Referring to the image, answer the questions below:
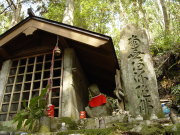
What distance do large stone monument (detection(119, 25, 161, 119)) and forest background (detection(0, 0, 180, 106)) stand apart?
340cm

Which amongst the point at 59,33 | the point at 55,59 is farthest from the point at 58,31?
the point at 55,59

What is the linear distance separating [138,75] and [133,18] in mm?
13513

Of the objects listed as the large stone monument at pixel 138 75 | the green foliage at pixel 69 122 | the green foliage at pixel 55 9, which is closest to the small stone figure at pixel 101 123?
the green foliage at pixel 69 122

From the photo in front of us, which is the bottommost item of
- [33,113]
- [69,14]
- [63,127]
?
[63,127]

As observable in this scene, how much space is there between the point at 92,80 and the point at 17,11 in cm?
1072

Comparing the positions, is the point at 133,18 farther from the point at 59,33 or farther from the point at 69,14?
the point at 59,33

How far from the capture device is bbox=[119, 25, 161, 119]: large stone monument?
4984mm

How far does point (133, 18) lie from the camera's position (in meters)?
17.6

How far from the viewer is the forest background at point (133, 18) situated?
32.8 feet

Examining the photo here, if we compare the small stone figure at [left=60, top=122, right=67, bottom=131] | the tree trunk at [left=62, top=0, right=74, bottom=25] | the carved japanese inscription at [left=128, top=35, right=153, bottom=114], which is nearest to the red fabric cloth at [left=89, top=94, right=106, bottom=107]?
the carved japanese inscription at [left=128, top=35, right=153, bottom=114]

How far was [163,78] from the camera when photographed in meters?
10.3

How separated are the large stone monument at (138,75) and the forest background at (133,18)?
3.40 m

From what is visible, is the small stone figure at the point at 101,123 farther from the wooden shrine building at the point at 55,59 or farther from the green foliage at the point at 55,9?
the green foliage at the point at 55,9

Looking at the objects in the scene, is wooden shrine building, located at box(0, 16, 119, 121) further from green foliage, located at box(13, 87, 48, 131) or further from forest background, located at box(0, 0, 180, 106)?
forest background, located at box(0, 0, 180, 106)
